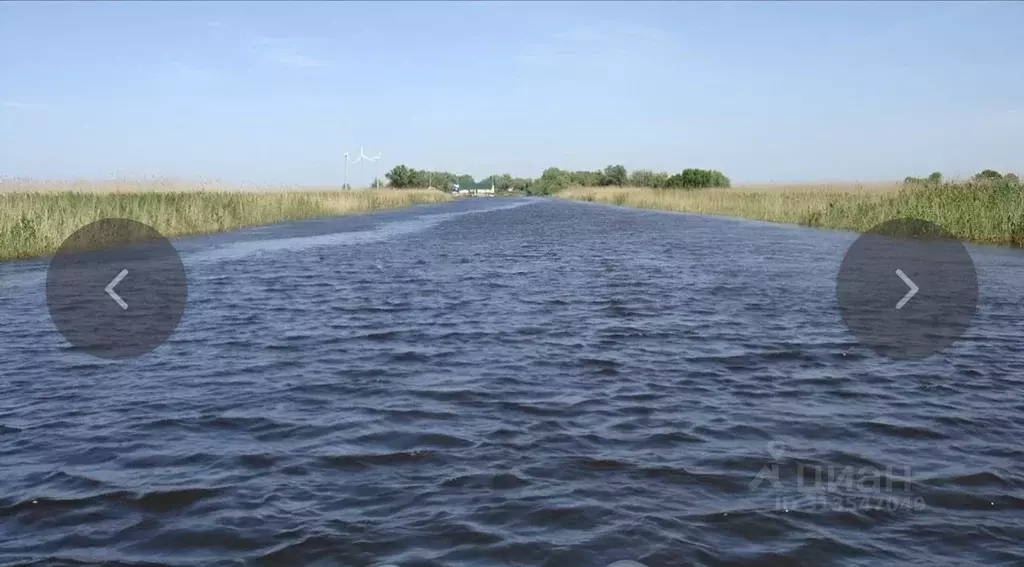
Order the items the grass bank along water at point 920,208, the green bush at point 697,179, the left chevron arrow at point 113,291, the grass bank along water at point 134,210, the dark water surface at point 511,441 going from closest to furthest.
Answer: the dark water surface at point 511,441
the left chevron arrow at point 113,291
the grass bank along water at point 134,210
the grass bank along water at point 920,208
the green bush at point 697,179

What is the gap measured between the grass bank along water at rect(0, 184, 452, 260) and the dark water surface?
11592 mm

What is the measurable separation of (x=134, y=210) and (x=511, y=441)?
28490mm

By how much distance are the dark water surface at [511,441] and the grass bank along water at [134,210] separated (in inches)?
456

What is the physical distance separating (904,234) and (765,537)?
2971 centimetres

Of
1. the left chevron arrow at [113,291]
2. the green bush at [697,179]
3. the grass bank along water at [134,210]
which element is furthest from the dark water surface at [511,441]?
A: the green bush at [697,179]

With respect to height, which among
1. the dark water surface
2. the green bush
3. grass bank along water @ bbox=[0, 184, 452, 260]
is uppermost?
the green bush

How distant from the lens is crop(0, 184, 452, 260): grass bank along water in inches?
972

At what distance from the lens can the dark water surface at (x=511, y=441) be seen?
527 centimetres

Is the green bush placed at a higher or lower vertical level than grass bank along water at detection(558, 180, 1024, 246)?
higher

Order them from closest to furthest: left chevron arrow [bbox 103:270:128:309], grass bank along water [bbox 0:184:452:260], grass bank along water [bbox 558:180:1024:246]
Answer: left chevron arrow [bbox 103:270:128:309] → grass bank along water [bbox 0:184:452:260] → grass bank along water [bbox 558:180:1024:246]

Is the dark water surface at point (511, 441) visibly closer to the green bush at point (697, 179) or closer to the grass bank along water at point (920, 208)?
the grass bank along water at point (920, 208)

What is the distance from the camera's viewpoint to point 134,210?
3139cm

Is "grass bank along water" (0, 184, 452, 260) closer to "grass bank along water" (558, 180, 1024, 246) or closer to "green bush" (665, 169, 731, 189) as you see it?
"grass bank along water" (558, 180, 1024, 246)

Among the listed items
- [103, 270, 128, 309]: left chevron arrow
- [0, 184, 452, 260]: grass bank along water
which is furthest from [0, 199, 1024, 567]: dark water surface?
[0, 184, 452, 260]: grass bank along water
